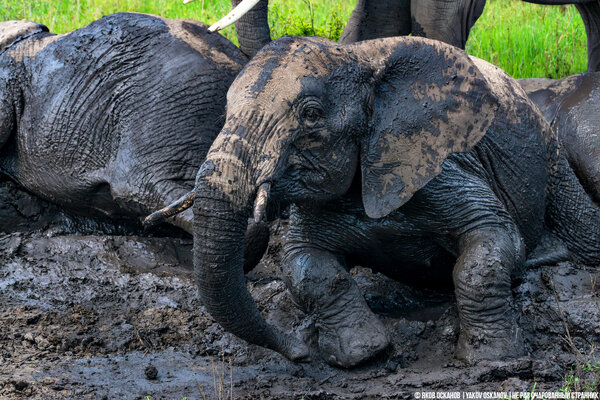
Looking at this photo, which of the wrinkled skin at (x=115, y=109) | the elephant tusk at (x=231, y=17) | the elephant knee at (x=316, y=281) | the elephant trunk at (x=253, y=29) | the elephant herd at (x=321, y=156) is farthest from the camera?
the elephant trunk at (x=253, y=29)

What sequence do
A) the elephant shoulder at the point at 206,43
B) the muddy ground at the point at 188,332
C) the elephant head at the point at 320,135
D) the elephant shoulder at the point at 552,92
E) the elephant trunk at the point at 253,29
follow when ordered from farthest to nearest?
the elephant shoulder at the point at 552,92, the elephant trunk at the point at 253,29, the elephant shoulder at the point at 206,43, the muddy ground at the point at 188,332, the elephant head at the point at 320,135

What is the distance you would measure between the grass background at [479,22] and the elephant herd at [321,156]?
1947mm

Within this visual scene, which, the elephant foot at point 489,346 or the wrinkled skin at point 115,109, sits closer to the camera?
the elephant foot at point 489,346

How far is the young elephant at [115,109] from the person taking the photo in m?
5.95

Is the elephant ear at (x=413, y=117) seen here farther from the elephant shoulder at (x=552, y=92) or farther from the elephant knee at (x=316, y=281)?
the elephant shoulder at (x=552, y=92)

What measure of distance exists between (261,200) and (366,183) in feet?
2.27

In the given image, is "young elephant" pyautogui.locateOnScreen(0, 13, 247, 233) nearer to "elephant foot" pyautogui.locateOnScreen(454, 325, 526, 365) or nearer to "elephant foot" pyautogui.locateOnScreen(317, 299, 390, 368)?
"elephant foot" pyautogui.locateOnScreen(317, 299, 390, 368)

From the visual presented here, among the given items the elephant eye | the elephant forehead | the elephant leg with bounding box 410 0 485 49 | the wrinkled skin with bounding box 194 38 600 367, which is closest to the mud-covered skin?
the elephant leg with bounding box 410 0 485 49

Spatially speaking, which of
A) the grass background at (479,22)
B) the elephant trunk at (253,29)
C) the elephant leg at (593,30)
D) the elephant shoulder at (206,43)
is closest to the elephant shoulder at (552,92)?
the elephant leg at (593,30)

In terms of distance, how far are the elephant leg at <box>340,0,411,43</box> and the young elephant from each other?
4.24 feet

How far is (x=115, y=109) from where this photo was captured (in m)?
6.08

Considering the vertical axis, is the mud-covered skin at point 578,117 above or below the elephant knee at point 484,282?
below

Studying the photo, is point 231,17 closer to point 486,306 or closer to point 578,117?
point 486,306

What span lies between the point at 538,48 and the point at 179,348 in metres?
5.18
